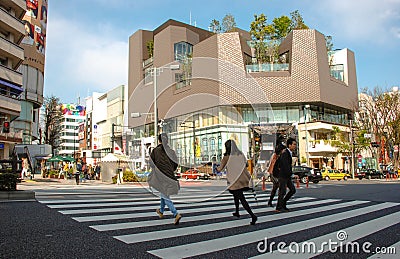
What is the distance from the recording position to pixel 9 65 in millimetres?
30484

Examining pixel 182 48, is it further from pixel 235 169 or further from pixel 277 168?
pixel 235 169

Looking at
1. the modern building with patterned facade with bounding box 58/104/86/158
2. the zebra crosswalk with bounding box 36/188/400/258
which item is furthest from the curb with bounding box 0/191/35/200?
the modern building with patterned facade with bounding box 58/104/86/158

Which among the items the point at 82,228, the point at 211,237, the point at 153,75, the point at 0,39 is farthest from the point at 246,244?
the point at 0,39

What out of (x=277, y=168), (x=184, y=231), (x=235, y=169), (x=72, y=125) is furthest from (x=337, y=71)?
(x=72, y=125)

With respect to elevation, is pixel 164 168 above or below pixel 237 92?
below

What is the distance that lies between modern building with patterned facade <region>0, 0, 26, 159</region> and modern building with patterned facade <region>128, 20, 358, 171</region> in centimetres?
1137

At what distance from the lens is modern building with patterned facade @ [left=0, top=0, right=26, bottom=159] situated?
28.0m

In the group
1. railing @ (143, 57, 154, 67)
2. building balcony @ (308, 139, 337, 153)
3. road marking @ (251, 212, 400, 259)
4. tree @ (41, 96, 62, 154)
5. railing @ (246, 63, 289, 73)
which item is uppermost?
railing @ (143, 57, 154, 67)

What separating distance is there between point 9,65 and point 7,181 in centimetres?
2554

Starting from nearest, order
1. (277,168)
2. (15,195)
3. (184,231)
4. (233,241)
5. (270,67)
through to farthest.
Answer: (233,241) < (184,231) < (277,168) < (15,195) < (270,67)

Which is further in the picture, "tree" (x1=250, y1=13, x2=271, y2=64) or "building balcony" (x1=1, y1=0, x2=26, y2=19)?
"tree" (x1=250, y1=13, x2=271, y2=64)

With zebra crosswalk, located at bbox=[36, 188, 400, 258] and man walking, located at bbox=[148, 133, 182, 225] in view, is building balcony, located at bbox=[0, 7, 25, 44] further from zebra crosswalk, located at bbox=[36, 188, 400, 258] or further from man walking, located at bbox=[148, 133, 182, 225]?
man walking, located at bbox=[148, 133, 182, 225]

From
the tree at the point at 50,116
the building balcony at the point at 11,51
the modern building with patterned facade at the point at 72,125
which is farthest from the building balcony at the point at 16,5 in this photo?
the modern building with patterned facade at the point at 72,125

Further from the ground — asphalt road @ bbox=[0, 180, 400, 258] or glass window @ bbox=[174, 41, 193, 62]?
glass window @ bbox=[174, 41, 193, 62]
